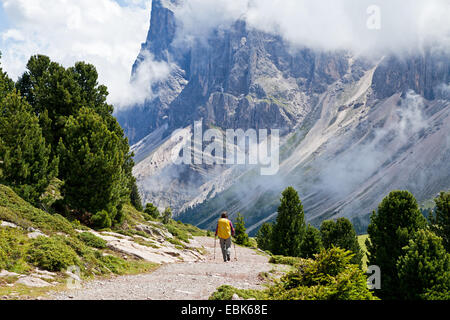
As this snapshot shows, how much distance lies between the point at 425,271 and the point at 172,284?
53.2ft

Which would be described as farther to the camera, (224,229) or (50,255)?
(224,229)

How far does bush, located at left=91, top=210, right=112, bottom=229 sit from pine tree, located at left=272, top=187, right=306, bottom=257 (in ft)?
92.8

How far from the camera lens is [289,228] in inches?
1966

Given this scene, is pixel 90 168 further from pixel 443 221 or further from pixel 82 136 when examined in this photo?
pixel 443 221

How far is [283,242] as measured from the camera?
50.1 metres

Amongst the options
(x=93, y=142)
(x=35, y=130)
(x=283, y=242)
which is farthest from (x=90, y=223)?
(x=283, y=242)

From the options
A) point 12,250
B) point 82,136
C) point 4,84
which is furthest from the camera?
point 4,84

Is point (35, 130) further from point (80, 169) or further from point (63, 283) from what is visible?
point (63, 283)

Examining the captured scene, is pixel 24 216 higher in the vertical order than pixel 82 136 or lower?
lower

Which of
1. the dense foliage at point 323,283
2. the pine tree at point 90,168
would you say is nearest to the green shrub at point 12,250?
the dense foliage at point 323,283

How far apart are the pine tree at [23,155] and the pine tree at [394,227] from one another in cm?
3081

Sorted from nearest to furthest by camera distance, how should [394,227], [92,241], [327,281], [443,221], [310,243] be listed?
[327,281] < [92,241] < [394,227] < [443,221] < [310,243]

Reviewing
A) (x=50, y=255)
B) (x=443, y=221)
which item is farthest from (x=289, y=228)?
(x=50, y=255)
